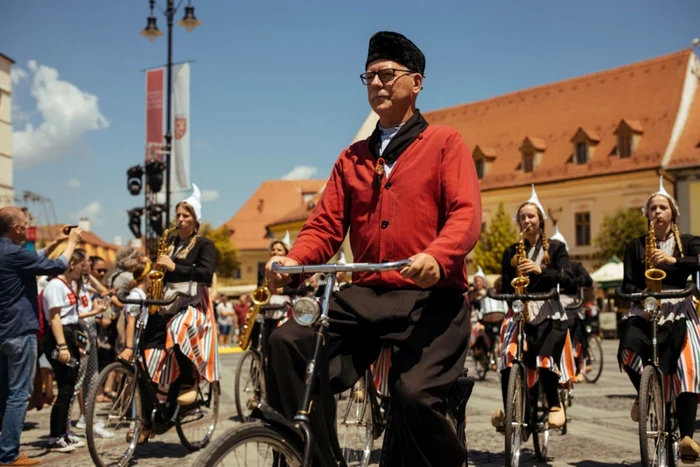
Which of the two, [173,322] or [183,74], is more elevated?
[183,74]

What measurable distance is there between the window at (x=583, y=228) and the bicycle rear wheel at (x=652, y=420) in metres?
46.7

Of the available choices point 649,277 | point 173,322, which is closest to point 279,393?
point 649,277

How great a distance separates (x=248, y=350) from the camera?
10617 mm

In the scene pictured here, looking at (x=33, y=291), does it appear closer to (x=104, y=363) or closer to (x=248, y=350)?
(x=248, y=350)

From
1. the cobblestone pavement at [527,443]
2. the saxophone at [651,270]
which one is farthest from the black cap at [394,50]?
the cobblestone pavement at [527,443]

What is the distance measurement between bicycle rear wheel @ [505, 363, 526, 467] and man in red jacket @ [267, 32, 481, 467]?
2680mm

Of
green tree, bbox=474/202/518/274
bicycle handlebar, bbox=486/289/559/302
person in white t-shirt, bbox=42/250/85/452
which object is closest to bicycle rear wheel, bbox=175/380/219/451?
person in white t-shirt, bbox=42/250/85/452

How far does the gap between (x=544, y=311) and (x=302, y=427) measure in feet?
15.5

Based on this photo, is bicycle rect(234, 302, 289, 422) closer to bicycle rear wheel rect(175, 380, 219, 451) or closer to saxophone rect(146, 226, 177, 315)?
bicycle rear wheel rect(175, 380, 219, 451)

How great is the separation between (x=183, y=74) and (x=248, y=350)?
14595 mm

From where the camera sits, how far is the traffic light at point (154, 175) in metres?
21.4

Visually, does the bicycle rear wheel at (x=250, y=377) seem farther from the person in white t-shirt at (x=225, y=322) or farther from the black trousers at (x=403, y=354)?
the person in white t-shirt at (x=225, y=322)

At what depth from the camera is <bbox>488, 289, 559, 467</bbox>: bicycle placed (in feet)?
22.2

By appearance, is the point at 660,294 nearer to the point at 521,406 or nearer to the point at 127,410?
the point at 521,406
